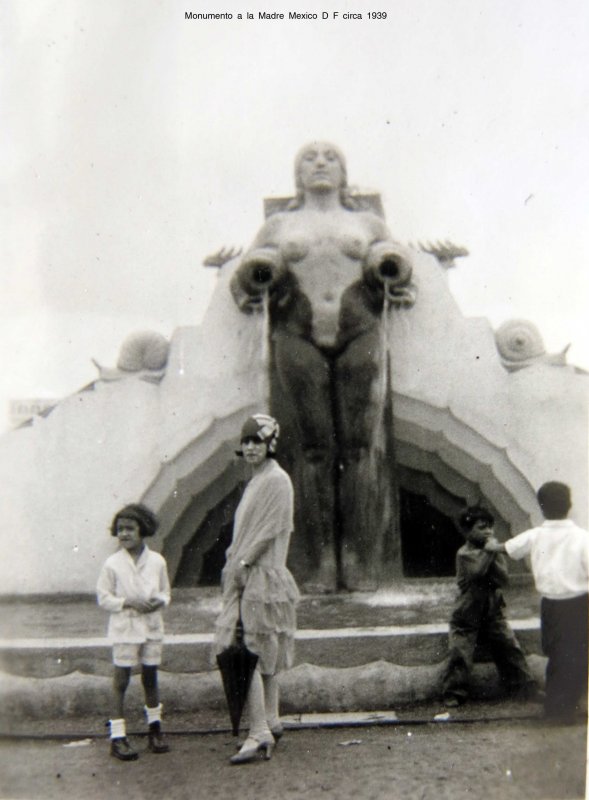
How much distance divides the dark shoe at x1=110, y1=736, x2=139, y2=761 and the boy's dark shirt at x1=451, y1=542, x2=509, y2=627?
46.9 inches

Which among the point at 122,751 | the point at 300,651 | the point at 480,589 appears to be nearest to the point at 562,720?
the point at 480,589

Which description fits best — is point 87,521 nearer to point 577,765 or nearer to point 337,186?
point 337,186

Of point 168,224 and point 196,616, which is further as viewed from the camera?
point 196,616

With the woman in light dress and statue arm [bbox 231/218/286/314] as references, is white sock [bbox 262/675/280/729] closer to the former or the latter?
the woman in light dress

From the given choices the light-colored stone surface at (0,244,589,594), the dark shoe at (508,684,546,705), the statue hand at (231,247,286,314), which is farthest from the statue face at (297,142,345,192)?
the dark shoe at (508,684,546,705)

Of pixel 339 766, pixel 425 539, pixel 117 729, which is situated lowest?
pixel 339 766

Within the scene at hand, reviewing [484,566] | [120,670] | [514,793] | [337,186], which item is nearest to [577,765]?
[514,793]

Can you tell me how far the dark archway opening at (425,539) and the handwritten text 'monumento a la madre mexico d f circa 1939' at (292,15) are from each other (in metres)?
2.00

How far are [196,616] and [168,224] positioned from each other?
1.51 m

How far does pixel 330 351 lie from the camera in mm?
4223

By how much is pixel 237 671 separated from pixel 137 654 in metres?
0.36

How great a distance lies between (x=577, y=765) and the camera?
3174 mm

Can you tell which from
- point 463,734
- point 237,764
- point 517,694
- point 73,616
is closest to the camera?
point 237,764

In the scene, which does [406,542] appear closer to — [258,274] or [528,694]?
[528,694]
